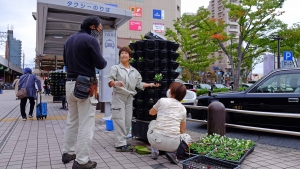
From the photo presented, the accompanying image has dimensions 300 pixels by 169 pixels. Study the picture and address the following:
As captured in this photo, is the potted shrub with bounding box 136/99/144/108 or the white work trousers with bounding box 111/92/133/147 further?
the potted shrub with bounding box 136/99/144/108

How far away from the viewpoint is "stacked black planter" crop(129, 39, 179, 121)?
4707 mm

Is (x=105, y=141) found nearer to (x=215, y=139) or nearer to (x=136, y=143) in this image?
(x=136, y=143)

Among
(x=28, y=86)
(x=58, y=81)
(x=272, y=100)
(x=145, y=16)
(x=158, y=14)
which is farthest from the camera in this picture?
(x=158, y=14)

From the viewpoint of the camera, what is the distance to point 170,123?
11.9 feet

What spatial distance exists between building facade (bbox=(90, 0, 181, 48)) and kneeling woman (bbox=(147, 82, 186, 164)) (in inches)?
1683

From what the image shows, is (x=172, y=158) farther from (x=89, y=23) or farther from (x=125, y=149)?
(x=89, y=23)

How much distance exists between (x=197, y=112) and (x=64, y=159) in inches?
173

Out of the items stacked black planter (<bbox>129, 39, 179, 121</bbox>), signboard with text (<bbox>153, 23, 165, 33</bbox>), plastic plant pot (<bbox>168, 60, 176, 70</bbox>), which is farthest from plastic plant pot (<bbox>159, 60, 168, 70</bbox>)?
signboard with text (<bbox>153, 23, 165, 33</bbox>)

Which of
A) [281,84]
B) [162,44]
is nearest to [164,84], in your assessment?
[162,44]

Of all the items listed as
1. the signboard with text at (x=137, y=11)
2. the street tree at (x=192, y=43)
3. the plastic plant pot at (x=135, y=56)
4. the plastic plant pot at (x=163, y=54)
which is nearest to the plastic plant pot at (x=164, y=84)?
the plastic plant pot at (x=163, y=54)

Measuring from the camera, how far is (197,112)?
7.22 m

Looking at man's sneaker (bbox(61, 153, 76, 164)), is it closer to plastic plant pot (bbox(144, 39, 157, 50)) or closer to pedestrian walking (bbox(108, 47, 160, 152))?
pedestrian walking (bbox(108, 47, 160, 152))

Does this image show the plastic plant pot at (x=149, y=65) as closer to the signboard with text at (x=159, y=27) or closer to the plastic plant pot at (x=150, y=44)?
the plastic plant pot at (x=150, y=44)

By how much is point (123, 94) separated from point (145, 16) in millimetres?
48348
